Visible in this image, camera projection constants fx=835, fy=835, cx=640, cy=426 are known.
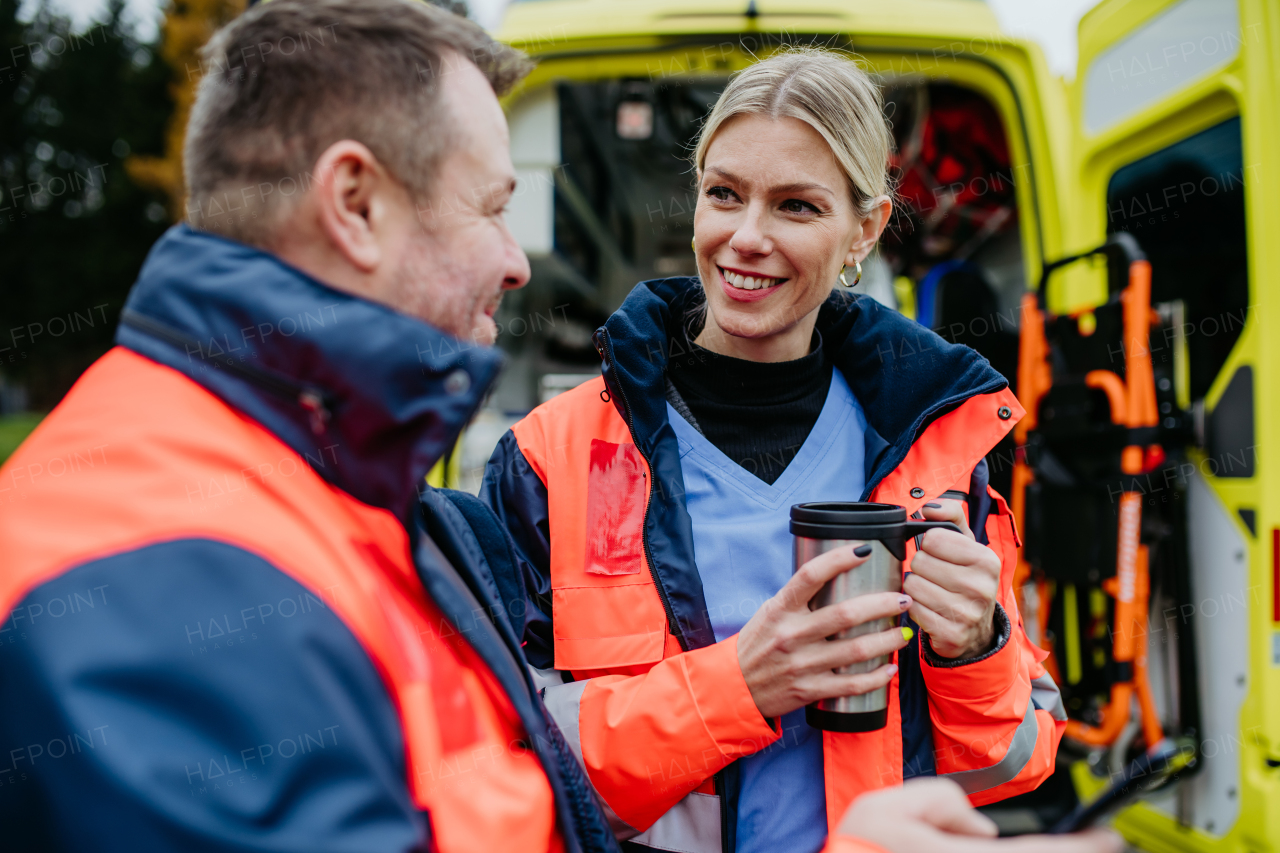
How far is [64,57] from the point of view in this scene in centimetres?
2228

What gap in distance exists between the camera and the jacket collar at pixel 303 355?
768mm

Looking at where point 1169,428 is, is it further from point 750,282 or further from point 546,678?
point 546,678

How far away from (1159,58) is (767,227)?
188 centimetres

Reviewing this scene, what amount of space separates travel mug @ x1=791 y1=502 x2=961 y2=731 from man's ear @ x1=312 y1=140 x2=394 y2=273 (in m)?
0.66

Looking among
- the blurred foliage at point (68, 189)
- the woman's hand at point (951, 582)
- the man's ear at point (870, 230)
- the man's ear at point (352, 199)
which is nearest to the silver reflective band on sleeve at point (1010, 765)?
the woman's hand at point (951, 582)

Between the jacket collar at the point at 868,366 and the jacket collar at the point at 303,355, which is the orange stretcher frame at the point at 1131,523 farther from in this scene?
the jacket collar at the point at 303,355

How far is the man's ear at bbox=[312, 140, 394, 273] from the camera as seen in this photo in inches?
32.2

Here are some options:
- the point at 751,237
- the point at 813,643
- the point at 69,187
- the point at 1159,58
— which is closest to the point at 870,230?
the point at 751,237

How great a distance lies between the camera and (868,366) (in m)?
1.63

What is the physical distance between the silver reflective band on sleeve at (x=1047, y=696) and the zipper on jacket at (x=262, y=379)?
1331mm

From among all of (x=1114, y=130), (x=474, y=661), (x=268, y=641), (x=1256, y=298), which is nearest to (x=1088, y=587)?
(x=1256, y=298)

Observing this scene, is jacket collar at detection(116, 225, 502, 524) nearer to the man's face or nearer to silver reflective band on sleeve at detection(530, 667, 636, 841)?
the man's face

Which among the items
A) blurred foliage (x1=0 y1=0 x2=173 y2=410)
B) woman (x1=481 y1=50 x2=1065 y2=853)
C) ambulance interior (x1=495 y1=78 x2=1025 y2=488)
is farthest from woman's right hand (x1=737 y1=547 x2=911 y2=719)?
blurred foliage (x1=0 y1=0 x2=173 y2=410)

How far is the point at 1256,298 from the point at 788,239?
142cm
